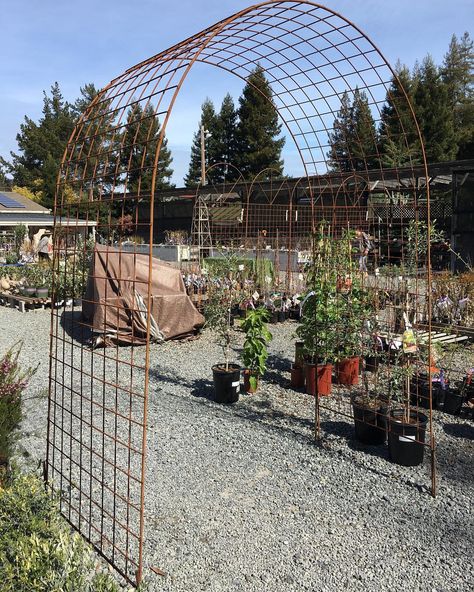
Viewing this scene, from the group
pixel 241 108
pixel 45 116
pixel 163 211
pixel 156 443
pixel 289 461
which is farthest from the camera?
pixel 45 116

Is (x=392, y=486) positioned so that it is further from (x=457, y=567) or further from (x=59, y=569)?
(x=59, y=569)

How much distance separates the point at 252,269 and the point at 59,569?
1062cm

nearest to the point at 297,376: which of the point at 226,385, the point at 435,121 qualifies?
the point at 226,385

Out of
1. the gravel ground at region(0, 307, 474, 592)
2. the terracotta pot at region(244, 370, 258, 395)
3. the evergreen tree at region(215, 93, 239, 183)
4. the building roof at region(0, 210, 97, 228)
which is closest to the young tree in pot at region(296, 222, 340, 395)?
the gravel ground at region(0, 307, 474, 592)

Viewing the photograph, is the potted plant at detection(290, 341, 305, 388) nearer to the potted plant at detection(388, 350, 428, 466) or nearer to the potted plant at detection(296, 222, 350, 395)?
the potted plant at detection(296, 222, 350, 395)

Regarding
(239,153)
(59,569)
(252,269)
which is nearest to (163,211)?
(239,153)

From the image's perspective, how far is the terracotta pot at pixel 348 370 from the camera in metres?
6.53

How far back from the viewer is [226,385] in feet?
19.2

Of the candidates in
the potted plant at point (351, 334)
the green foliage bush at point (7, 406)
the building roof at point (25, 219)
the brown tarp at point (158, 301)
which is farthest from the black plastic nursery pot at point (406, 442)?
the building roof at point (25, 219)

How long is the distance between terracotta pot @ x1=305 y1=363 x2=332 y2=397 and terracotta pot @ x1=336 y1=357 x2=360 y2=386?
33 centimetres

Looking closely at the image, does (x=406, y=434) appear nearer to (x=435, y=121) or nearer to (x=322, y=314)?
(x=322, y=314)

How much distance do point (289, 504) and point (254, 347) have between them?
2.61 metres

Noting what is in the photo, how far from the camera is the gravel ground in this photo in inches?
115

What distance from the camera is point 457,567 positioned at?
2.99m
